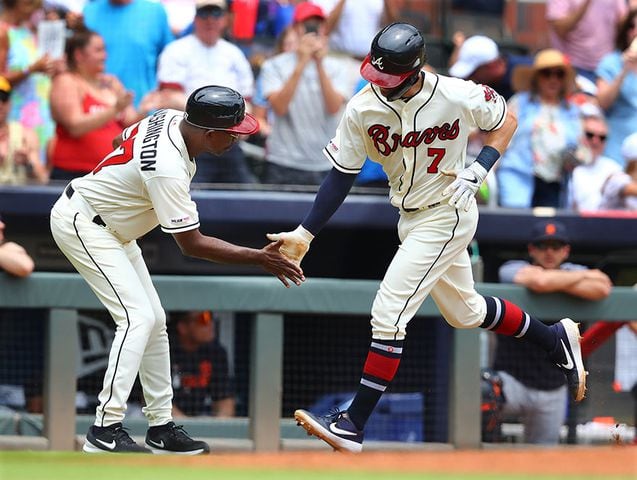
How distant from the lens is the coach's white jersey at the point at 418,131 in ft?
20.5

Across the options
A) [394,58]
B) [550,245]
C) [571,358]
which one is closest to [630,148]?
[550,245]

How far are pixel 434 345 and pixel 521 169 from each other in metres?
1.40

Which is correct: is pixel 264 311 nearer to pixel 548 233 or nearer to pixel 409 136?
pixel 548 233

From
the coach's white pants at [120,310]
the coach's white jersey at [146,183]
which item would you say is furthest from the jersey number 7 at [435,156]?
the coach's white pants at [120,310]

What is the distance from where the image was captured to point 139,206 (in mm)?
6367

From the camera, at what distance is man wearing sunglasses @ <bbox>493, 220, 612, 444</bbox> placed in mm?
8250

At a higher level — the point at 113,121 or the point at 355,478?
the point at 113,121

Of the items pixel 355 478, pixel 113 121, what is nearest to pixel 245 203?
pixel 113 121

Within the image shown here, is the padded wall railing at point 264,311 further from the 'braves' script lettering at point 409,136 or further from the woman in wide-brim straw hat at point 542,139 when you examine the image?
the 'braves' script lettering at point 409,136

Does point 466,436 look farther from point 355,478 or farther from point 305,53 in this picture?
point 355,478

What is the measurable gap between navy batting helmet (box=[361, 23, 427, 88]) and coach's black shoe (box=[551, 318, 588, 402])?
1.70 m

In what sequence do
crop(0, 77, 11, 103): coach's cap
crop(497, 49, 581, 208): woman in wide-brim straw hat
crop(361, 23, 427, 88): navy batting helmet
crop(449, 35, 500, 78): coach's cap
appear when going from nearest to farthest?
crop(361, 23, 427, 88): navy batting helmet < crop(0, 77, 11, 103): coach's cap < crop(497, 49, 581, 208): woman in wide-brim straw hat < crop(449, 35, 500, 78): coach's cap

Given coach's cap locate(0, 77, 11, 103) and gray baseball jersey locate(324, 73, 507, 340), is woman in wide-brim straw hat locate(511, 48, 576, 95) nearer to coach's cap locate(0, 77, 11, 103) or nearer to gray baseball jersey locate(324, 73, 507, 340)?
gray baseball jersey locate(324, 73, 507, 340)

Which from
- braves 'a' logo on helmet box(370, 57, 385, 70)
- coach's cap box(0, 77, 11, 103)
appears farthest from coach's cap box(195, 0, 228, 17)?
braves 'a' logo on helmet box(370, 57, 385, 70)
